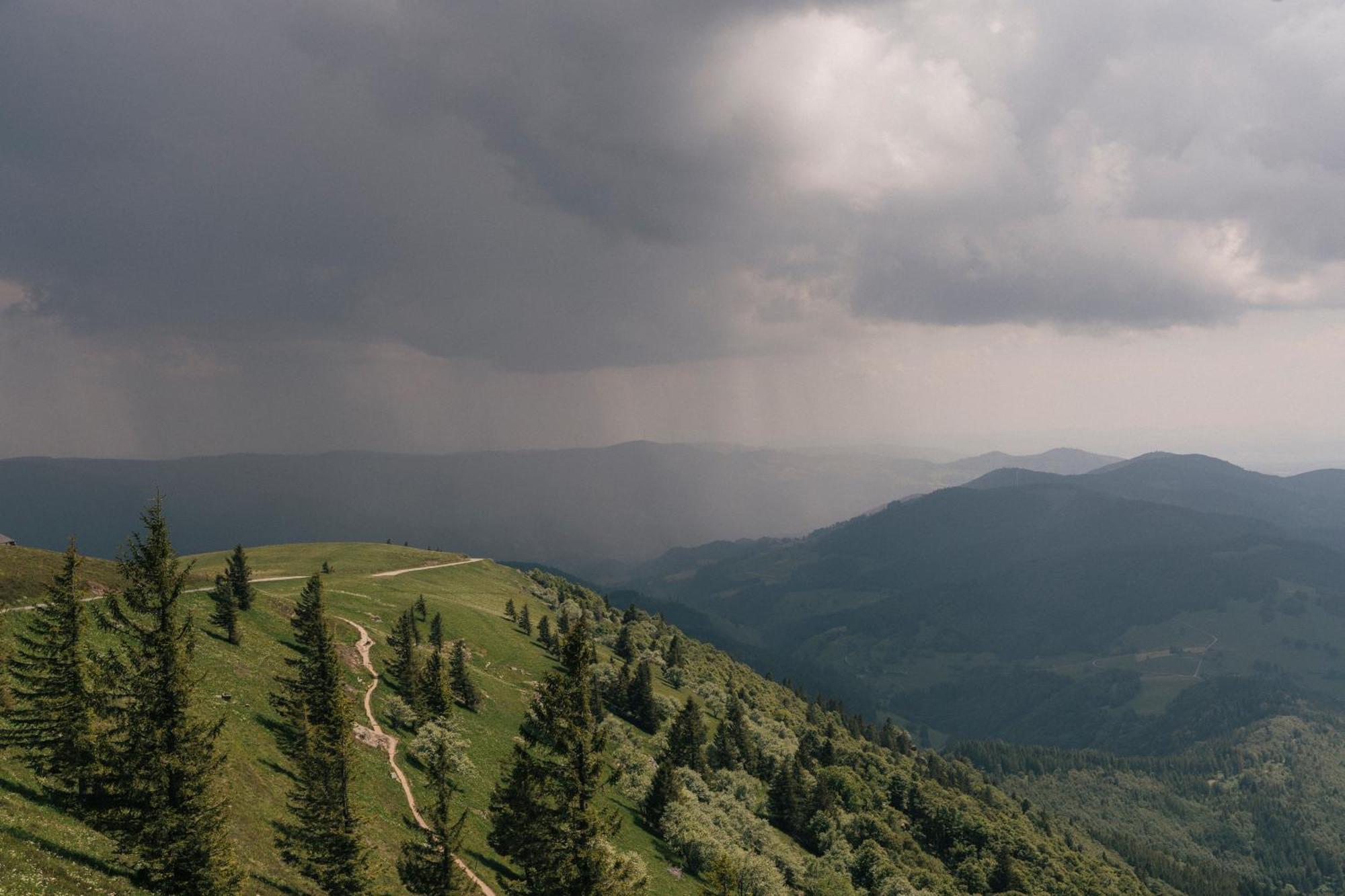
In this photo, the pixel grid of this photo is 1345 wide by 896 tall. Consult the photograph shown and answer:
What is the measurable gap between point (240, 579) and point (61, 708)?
41.1 metres

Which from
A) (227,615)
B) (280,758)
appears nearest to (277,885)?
(280,758)

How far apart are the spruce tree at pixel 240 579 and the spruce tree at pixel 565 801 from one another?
170 feet

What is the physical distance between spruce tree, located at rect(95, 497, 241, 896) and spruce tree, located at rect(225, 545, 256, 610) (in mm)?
43468

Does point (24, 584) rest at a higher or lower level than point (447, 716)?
higher

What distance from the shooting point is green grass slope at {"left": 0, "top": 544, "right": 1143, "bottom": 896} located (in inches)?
1220

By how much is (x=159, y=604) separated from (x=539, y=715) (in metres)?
15.8

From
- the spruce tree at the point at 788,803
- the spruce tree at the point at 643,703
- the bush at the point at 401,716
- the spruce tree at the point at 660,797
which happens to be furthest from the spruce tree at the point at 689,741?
the bush at the point at 401,716

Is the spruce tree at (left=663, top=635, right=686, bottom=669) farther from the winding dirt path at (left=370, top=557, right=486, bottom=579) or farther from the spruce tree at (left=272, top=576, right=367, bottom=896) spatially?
the spruce tree at (left=272, top=576, right=367, bottom=896)

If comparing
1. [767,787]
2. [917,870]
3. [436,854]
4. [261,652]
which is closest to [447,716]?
[261,652]

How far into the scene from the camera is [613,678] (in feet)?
340

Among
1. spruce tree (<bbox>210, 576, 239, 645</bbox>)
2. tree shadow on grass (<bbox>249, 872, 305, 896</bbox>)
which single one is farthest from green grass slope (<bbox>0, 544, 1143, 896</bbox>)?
spruce tree (<bbox>210, 576, 239, 645</bbox>)

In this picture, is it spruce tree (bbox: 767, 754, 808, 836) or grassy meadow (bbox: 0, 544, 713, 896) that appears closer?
grassy meadow (bbox: 0, 544, 713, 896)

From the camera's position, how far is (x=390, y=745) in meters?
55.4

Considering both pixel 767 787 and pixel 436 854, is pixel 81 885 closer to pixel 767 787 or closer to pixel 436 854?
pixel 436 854
